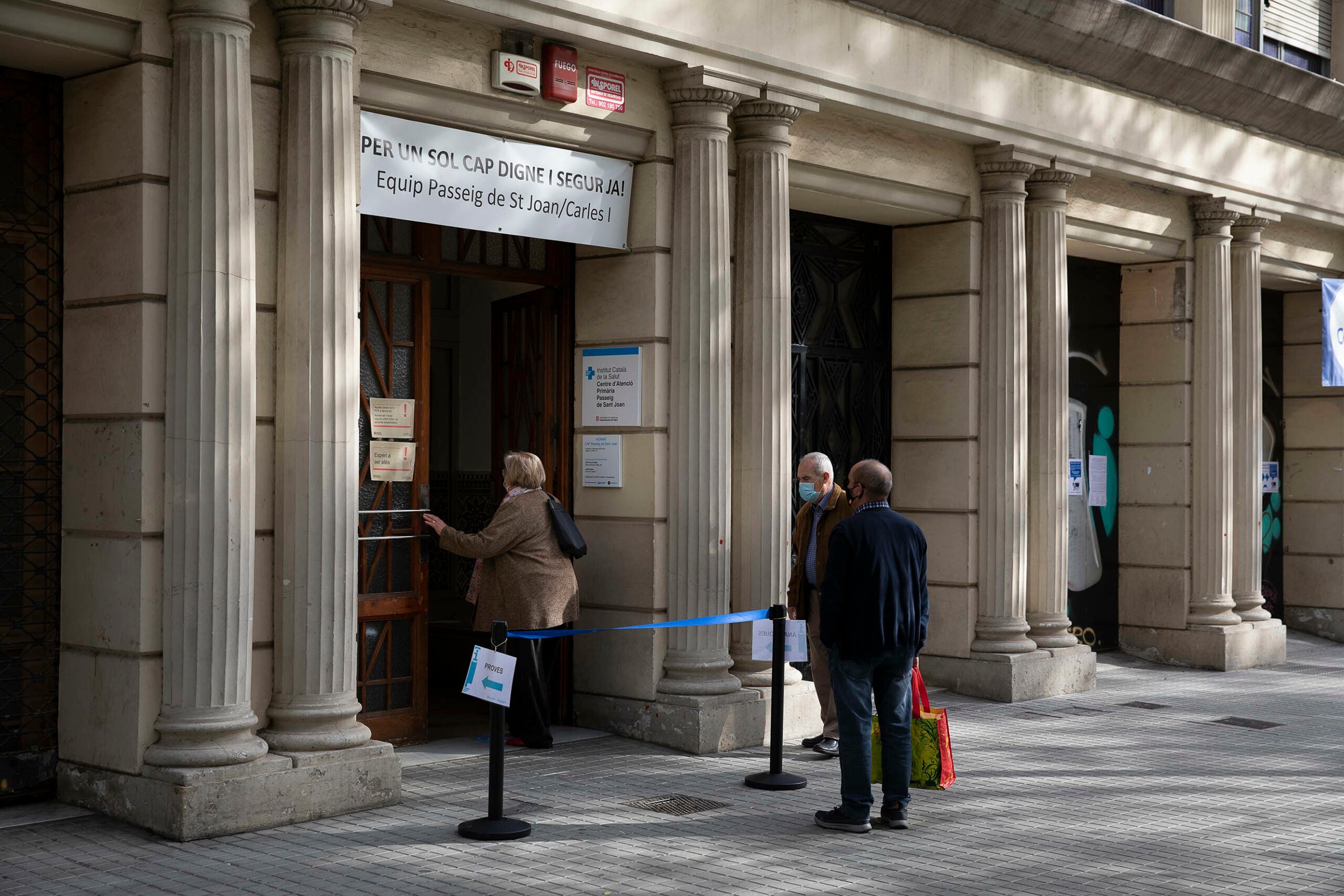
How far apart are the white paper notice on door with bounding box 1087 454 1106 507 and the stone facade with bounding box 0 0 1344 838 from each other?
26 cm

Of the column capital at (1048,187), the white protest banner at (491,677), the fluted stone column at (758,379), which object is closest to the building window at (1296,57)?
the column capital at (1048,187)

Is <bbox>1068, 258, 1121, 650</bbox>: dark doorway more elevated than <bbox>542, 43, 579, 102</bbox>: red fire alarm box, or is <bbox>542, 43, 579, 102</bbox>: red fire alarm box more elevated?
<bbox>542, 43, 579, 102</bbox>: red fire alarm box

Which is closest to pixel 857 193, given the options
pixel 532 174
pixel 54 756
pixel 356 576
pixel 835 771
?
pixel 532 174

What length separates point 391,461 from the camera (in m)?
8.91

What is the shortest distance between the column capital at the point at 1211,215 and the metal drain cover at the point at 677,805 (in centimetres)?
896

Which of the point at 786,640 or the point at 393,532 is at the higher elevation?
the point at 393,532

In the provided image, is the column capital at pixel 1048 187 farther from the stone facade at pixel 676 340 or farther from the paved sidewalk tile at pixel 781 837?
the paved sidewalk tile at pixel 781 837

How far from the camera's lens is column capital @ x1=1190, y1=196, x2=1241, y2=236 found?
14.2 m

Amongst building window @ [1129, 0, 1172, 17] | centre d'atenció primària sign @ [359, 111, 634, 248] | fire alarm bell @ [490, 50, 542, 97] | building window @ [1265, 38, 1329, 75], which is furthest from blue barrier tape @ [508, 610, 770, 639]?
building window @ [1265, 38, 1329, 75]

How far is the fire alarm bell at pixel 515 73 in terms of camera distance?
28.3 ft

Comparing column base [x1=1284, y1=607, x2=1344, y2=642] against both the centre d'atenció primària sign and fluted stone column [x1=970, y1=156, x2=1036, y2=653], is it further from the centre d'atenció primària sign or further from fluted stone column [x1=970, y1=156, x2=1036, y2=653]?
the centre d'atenció primària sign

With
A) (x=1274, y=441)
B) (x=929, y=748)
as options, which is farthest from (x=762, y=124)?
(x=1274, y=441)

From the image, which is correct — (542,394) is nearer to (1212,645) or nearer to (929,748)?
(929,748)

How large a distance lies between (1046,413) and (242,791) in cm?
759
